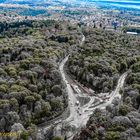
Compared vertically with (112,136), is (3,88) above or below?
above

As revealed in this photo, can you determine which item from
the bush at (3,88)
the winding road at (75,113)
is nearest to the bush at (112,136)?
the winding road at (75,113)

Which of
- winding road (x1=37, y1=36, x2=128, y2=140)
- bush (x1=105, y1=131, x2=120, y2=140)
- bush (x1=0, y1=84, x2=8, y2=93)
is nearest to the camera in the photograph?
bush (x1=105, y1=131, x2=120, y2=140)

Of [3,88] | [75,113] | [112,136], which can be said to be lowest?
[75,113]

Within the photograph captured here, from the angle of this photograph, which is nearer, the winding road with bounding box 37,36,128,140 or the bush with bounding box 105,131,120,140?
the bush with bounding box 105,131,120,140

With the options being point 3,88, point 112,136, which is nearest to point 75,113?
point 3,88

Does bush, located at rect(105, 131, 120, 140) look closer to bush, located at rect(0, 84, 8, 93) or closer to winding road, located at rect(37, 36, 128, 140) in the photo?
winding road, located at rect(37, 36, 128, 140)

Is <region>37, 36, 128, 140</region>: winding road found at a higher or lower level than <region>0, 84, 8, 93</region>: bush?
lower

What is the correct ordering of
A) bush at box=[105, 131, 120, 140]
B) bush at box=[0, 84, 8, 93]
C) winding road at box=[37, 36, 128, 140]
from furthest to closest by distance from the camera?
bush at box=[0, 84, 8, 93] → winding road at box=[37, 36, 128, 140] → bush at box=[105, 131, 120, 140]

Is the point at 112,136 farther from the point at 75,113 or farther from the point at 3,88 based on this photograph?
the point at 3,88

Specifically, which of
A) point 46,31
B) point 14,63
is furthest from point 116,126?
point 46,31

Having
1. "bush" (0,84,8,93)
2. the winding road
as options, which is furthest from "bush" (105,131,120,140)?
"bush" (0,84,8,93)

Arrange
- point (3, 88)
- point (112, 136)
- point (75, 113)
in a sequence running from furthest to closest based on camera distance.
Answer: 1. point (75, 113)
2. point (3, 88)
3. point (112, 136)

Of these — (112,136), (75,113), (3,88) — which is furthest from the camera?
(75,113)

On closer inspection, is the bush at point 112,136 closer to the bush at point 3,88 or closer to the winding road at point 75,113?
the winding road at point 75,113
